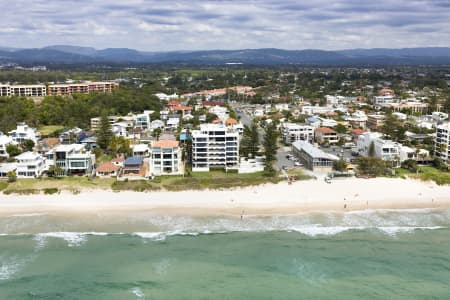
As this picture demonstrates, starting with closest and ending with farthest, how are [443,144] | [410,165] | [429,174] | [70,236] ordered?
[70,236] → [429,174] → [410,165] → [443,144]

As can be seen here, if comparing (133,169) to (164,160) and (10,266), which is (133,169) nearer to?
(164,160)

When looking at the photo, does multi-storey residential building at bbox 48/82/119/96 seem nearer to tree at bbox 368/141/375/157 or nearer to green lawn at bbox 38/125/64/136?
green lawn at bbox 38/125/64/136

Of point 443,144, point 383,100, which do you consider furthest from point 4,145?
point 383,100

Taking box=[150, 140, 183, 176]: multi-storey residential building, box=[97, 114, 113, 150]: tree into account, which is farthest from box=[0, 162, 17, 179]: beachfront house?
box=[150, 140, 183, 176]: multi-storey residential building

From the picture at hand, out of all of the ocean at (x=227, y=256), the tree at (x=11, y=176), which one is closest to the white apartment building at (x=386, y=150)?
the ocean at (x=227, y=256)

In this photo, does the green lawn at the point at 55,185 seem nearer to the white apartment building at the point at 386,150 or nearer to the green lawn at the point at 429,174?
the white apartment building at the point at 386,150

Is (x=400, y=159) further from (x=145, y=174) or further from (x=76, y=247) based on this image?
(x=76, y=247)

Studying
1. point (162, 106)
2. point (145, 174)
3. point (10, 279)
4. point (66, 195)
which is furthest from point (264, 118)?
point (10, 279)
